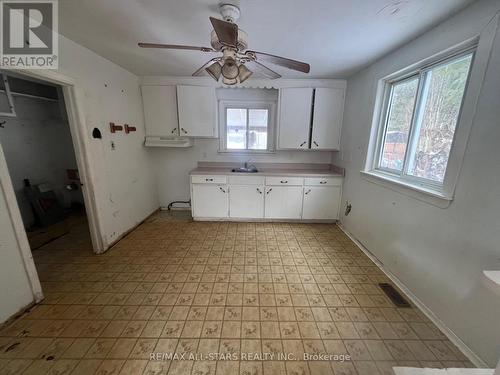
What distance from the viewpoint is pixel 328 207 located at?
10.8 feet

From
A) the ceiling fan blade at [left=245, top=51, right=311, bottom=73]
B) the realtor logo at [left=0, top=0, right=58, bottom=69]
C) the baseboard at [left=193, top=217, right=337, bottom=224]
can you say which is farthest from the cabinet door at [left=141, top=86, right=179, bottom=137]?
the ceiling fan blade at [left=245, top=51, right=311, bottom=73]

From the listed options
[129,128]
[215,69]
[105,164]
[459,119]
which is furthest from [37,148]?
[459,119]

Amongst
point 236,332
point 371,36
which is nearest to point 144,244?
point 236,332

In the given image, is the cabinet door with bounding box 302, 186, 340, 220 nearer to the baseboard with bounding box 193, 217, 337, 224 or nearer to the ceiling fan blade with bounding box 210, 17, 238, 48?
the baseboard with bounding box 193, 217, 337, 224

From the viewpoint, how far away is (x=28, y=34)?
1618 millimetres

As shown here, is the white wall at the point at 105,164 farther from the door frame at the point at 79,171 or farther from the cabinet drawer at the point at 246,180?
the cabinet drawer at the point at 246,180

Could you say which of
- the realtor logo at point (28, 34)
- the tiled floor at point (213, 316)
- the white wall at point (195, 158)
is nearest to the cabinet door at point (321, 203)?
the white wall at point (195, 158)

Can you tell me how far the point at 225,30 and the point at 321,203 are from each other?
9.22 feet

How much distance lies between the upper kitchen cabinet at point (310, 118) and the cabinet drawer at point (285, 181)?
56cm

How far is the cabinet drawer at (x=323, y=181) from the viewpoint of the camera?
3205mm

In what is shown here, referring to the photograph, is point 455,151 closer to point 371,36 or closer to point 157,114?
point 371,36

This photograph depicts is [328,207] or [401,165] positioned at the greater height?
[401,165]

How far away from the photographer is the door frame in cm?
151

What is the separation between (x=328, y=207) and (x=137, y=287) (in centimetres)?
286
